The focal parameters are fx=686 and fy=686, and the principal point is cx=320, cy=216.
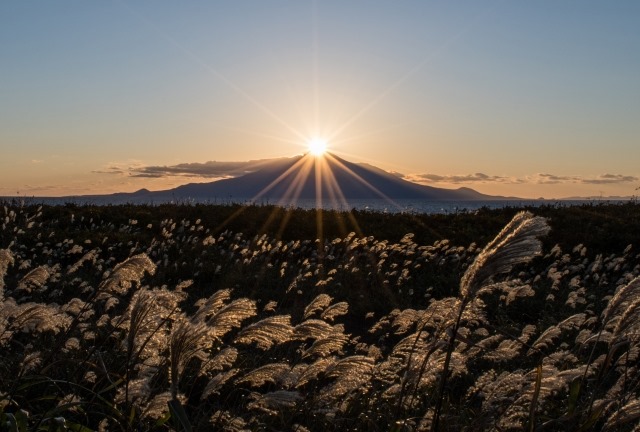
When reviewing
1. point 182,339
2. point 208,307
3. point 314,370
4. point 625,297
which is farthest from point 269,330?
point 625,297

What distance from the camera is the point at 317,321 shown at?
11.3 feet

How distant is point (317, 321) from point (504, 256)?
4.42ft

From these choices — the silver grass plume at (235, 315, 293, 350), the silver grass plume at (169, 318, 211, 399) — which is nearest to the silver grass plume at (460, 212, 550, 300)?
the silver grass plume at (235, 315, 293, 350)

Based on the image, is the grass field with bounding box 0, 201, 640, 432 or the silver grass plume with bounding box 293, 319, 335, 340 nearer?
the grass field with bounding box 0, 201, 640, 432

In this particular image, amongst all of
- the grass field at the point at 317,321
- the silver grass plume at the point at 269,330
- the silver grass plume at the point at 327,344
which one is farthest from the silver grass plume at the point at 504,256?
the silver grass plume at the point at 327,344

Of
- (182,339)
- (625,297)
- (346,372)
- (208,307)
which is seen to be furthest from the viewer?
(346,372)

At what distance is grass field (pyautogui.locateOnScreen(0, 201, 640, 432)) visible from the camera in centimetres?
305

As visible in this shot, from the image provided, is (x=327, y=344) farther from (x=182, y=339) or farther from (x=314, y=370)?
(x=182, y=339)

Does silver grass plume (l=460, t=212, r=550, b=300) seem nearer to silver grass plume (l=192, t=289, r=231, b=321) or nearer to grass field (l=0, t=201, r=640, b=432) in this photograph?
grass field (l=0, t=201, r=640, b=432)

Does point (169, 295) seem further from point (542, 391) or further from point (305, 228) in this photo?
point (305, 228)

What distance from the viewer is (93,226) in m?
16.4

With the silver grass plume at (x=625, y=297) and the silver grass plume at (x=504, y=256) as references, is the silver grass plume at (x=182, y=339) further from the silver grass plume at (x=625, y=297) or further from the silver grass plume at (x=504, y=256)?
the silver grass plume at (x=625, y=297)

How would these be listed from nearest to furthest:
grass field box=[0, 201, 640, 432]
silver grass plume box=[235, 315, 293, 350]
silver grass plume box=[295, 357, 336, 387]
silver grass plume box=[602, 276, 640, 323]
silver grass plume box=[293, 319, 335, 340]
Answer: silver grass plume box=[235, 315, 293, 350] → silver grass plume box=[602, 276, 640, 323] → grass field box=[0, 201, 640, 432] → silver grass plume box=[293, 319, 335, 340] → silver grass plume box=[295, 357, 336, 387]

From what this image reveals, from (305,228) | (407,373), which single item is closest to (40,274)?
(407,373)
